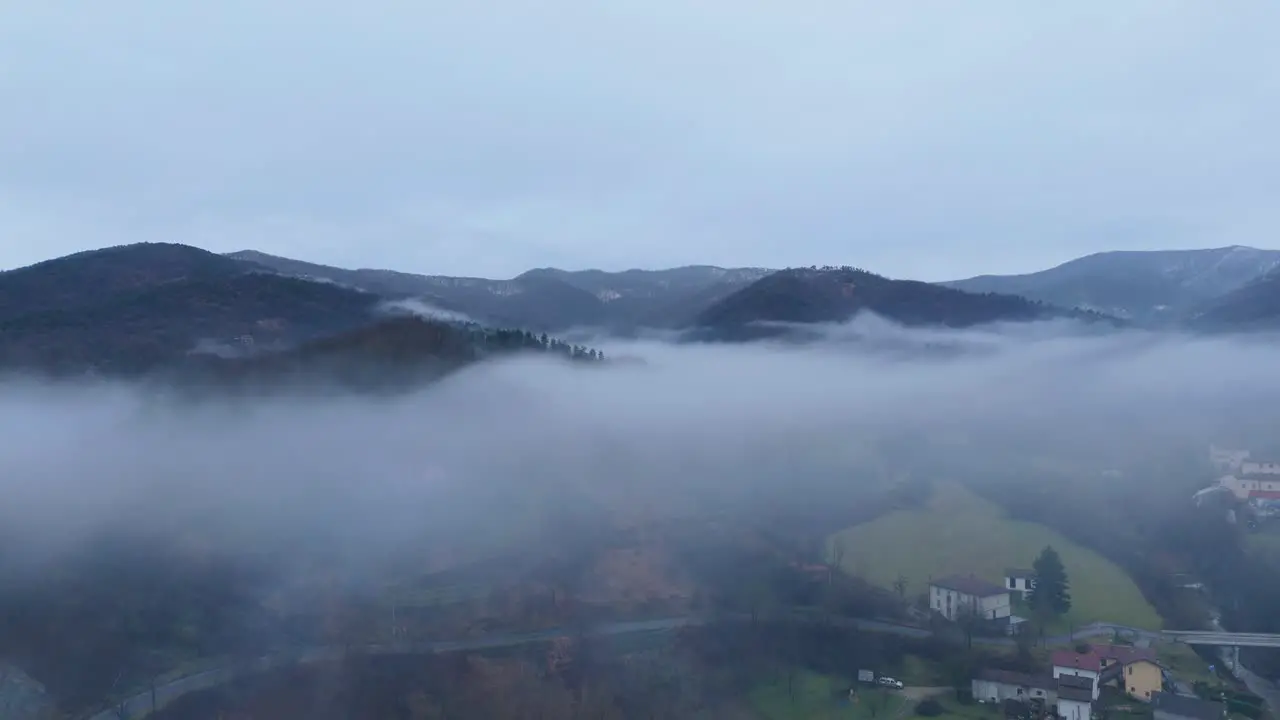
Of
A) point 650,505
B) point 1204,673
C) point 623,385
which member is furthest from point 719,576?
point 623,385

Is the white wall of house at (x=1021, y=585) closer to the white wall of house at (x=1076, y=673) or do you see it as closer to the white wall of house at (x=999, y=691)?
the white wall of house at (x=1076, y=673)

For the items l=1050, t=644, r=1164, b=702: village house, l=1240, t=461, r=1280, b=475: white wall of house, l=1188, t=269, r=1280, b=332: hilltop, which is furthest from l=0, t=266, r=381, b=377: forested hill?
l=1188, t=269, r=1280, b=332: hilltop

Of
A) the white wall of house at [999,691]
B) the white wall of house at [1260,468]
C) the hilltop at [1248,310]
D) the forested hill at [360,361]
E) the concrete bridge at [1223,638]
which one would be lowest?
the white wall of house at [999,691]

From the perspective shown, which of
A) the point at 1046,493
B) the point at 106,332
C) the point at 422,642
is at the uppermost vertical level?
the point at 106,332

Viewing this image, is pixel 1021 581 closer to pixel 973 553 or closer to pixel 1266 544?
pixel 973 553

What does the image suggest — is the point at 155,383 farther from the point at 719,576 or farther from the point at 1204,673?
the point at 1204,673

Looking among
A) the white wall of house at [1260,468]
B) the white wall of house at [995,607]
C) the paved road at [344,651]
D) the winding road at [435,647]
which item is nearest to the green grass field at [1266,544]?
the white wall of house at [1260,468]
